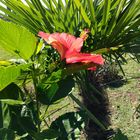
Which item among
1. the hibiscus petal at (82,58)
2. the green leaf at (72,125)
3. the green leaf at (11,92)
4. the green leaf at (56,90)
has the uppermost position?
the hibiscus petal at (82,58)

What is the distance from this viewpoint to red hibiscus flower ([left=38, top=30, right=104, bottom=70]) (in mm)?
408

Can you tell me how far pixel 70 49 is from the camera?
42 cm

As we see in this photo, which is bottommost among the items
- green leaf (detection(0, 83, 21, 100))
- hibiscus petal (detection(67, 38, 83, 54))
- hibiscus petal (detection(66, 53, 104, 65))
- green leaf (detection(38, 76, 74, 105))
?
green leaf (detection(38, 76, 74, 105))

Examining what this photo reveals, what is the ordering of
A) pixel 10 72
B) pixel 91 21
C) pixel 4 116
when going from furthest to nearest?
1. pixel 91 21
2. pixel 4 116
3. pixel 10 72

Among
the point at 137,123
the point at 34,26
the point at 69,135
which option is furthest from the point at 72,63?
the point at 137,123

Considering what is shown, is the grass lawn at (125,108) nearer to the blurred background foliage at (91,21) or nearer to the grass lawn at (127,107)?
the grass lawn at (127,107)

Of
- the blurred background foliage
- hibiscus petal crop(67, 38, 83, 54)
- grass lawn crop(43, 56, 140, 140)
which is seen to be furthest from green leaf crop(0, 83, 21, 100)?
grass lawn crop(43, 56, 140, 140)

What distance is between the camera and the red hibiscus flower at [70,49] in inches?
16.1

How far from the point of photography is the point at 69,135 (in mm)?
554

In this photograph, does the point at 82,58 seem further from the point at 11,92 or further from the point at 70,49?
the point at 11,92

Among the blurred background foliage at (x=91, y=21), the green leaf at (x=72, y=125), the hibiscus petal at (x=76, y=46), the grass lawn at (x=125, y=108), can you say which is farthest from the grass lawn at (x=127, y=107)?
the hibiscus petal at (x=76, y=46)

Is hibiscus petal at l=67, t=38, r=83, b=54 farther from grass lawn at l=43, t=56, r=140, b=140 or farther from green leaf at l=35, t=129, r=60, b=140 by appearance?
grass lawn at l=43, t=56, r=140, b=140

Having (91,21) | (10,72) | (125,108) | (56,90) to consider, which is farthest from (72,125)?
(125,108)

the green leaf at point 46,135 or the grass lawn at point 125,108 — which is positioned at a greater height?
the green leaf at point 46,135
